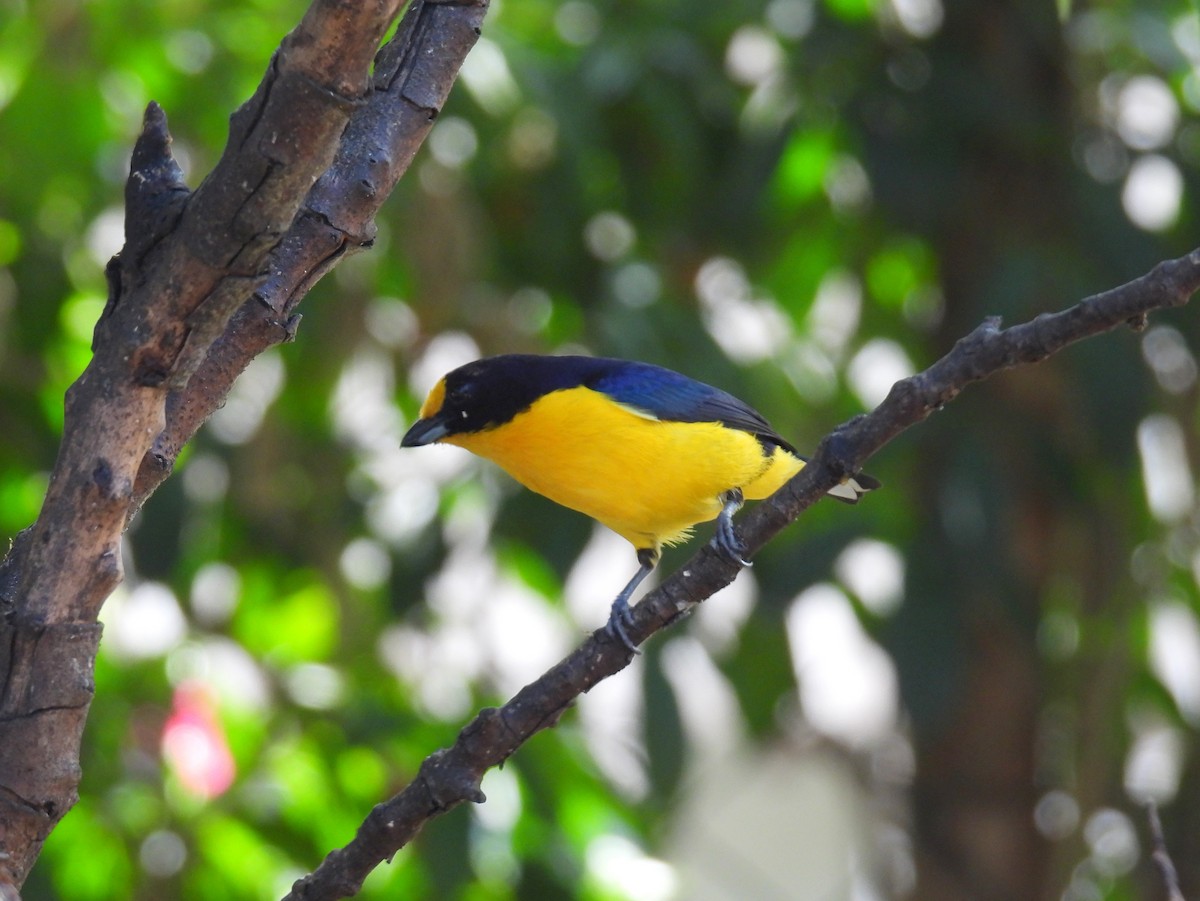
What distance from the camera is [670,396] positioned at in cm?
362

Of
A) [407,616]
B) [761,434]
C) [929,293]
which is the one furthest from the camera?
[929,293]

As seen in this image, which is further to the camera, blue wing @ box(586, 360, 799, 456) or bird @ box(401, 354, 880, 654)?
blue wing @ box(586, 360, 799, 456)

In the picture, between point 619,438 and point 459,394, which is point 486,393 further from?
point 619,438

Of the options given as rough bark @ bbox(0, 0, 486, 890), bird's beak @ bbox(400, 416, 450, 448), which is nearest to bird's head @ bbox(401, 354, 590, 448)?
bird's beak @ bbox(400, 416, 450, 448)

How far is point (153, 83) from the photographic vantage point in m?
4.66

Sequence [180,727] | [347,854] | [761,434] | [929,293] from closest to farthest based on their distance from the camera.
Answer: [347,854]
[761,434]
[180,727]
[929,293]

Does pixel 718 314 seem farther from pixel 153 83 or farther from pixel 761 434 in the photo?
pixel 153 83

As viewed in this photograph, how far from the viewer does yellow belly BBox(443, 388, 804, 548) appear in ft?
11.3

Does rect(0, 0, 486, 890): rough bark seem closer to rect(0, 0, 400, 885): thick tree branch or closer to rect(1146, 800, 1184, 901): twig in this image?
rect(0, 0, 400, 885): thick tree branch

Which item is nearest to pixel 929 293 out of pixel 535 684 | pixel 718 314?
pixel 718 314

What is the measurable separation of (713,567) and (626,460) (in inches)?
55.8

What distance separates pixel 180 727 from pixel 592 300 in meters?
1.87

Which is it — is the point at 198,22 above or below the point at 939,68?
below

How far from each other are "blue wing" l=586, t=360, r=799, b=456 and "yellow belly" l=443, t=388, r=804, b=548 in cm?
3
